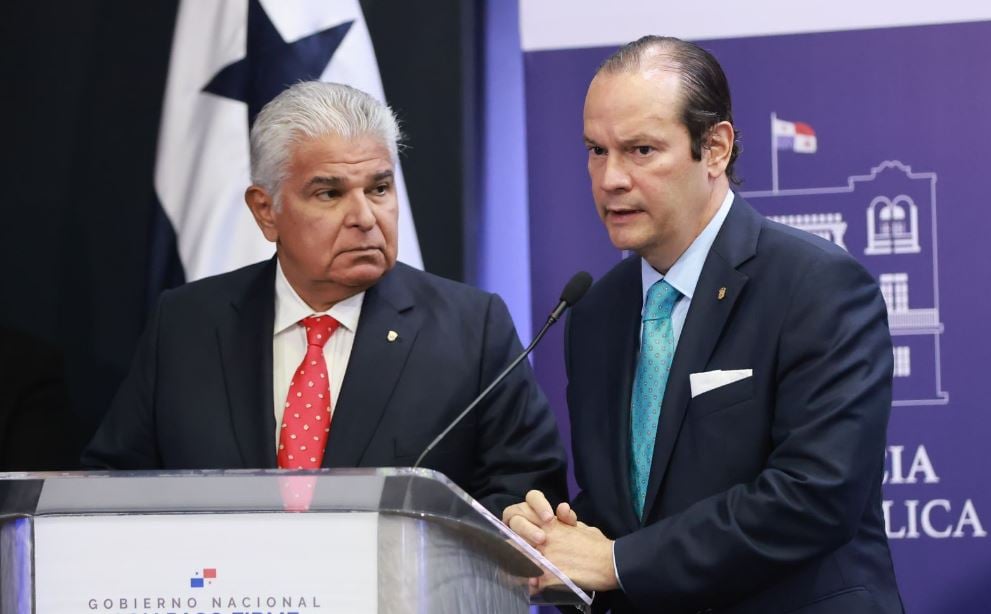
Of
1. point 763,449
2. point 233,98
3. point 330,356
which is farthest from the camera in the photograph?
point 233,98

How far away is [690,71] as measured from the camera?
2.52m

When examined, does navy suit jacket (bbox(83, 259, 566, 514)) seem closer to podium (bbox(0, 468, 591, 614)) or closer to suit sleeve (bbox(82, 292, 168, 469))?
suit sleeve (bbox(82, 292, 168, 469))

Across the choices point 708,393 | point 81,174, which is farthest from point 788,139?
point 81,174

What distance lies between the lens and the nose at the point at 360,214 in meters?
2.85

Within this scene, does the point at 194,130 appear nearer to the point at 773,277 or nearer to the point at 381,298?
the point at 381,298

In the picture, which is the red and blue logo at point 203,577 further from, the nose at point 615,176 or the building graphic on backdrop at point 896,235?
the building graphic on backdrop at point 896,235

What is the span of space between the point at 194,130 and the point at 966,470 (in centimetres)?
234

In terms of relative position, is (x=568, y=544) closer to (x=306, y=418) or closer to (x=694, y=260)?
(x=694, y=260)

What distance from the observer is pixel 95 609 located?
172 centimetres

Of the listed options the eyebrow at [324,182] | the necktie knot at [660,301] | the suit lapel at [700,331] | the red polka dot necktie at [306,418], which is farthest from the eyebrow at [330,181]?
the suit lapel at [700,331]

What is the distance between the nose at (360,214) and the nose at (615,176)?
1.89ft

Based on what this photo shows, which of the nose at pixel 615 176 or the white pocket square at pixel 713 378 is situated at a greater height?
the nose at pixel 615 176

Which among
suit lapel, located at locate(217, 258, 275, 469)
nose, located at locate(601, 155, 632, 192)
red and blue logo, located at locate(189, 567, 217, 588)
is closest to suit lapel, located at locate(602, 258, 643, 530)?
nose, located at locate(601, 155, 632, 192)

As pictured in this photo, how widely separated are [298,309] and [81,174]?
1723 mm
